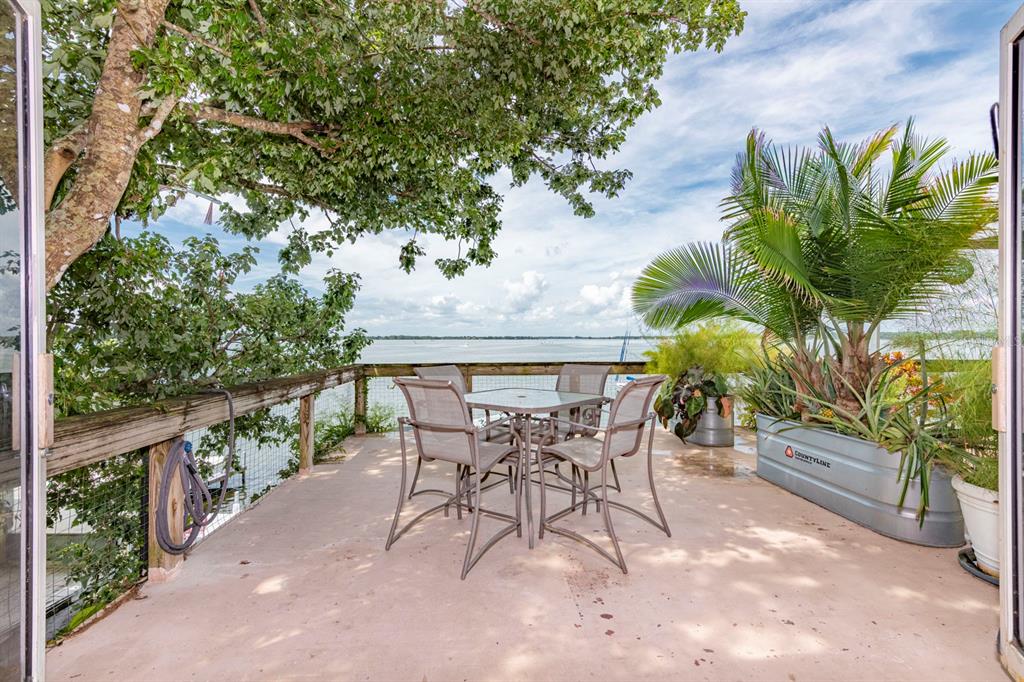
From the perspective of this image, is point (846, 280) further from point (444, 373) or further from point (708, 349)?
point (444, 373)

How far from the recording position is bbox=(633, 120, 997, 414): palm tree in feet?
8.78

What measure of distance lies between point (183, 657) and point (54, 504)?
1486mm

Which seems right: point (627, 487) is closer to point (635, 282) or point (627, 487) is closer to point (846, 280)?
point (635, 282)

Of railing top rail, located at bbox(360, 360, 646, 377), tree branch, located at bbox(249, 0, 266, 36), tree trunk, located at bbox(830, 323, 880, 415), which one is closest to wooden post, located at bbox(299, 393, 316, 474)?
railing top rail, located at bbox(360, 360, 646, 377)

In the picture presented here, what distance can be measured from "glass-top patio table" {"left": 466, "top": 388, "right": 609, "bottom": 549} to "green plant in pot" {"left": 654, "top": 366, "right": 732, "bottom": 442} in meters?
1.88

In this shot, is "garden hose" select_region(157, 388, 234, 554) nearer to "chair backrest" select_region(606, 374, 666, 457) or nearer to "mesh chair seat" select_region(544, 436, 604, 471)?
A: "mesh chair seat" select_region(544, 436, 604, 471)

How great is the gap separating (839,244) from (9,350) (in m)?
4.07

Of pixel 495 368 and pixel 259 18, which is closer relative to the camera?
pixel 259 18

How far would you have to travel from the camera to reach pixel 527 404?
107 inches

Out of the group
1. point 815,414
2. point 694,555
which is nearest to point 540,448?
point 694,555

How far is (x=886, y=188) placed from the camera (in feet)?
9.90

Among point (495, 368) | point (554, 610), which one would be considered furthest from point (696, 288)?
point (554, 610)

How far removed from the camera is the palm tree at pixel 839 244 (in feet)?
8.78

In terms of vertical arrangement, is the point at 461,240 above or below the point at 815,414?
above
